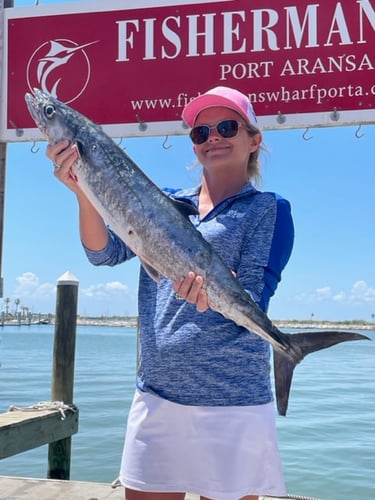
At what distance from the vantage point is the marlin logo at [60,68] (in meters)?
5.09

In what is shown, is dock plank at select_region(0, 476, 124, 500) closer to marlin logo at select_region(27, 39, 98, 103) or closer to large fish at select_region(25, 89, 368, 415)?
large fish at select_region(25, 89, 368, 415)

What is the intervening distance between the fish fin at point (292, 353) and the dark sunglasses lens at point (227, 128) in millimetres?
830

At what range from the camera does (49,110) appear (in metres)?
2.28

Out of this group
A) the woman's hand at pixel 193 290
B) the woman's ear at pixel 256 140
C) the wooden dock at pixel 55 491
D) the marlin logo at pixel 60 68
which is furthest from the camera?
the marlin logo at pixel 60 68

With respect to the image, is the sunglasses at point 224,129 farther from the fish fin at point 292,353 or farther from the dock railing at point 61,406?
the dock railing at point 61,406

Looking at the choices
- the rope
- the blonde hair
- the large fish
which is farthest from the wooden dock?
the blonde hair

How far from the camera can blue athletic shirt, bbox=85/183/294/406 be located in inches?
87.1

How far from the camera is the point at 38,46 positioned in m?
5.17

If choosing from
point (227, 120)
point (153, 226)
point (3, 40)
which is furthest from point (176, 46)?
point (153, 226)

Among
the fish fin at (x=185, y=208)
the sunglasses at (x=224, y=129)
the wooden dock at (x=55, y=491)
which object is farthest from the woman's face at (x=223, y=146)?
the wooden dock at (x=55, y=491)

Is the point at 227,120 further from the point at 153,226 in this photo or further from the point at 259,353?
the point at 259,353

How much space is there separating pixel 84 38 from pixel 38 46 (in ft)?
1.38

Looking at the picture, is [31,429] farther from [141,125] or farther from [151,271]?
[151,271]

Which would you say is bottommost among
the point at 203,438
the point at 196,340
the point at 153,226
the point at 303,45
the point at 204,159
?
the point at 203,438
